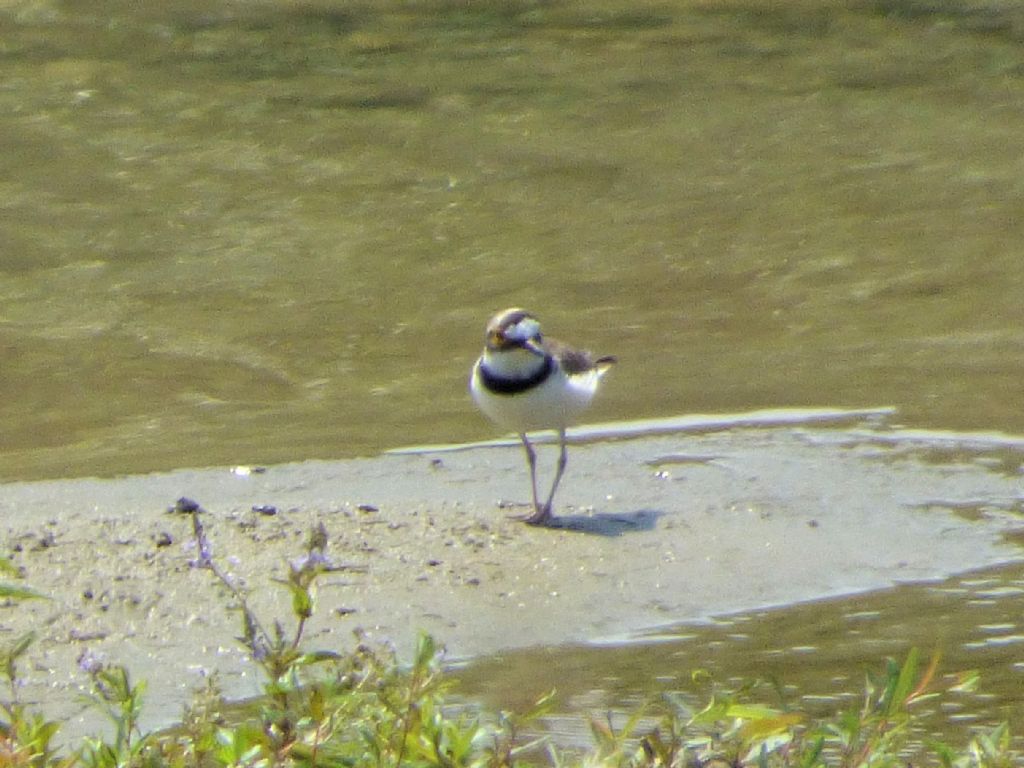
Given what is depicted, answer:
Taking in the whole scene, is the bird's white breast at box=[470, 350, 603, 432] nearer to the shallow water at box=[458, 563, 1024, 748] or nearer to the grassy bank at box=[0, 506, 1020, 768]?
the shallow water at box=[458, 563, 1024, 748]

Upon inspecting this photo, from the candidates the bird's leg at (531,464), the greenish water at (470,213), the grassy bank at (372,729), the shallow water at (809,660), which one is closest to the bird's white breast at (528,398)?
the bird's leg at (531,464)

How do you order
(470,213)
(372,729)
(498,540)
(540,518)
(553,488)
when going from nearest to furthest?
1. (372,729)
2. (498,540)
3. (540,518)
4. (553,488)
5. (470,213)

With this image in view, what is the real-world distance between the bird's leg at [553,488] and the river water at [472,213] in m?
0.91

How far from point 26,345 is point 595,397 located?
118 inches

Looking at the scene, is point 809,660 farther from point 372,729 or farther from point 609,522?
point 372,729

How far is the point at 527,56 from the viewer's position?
1591 cm

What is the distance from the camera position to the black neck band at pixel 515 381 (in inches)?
278

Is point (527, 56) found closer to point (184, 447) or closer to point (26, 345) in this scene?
point (26, 345)

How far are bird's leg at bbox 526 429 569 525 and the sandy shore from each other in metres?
0.08

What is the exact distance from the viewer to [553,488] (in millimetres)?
7168

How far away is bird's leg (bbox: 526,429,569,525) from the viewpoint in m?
6.96

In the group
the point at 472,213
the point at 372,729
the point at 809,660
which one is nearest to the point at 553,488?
the point at 809,660

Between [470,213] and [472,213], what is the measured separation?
0.01 m

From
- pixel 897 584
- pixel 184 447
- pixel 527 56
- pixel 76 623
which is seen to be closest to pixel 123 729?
pixel 76 623
